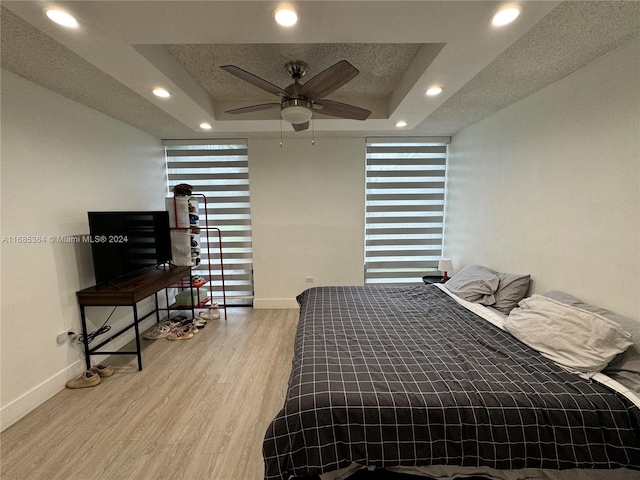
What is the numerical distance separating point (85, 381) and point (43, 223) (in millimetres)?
1412

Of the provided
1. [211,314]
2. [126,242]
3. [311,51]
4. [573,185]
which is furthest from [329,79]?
[211,314]

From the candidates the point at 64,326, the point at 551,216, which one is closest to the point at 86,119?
the point at 64,326

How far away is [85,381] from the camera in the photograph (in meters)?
2.26

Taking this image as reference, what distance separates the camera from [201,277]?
402 centimetres

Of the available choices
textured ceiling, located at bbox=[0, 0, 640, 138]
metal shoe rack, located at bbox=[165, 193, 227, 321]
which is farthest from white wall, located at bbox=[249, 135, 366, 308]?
textured ceiling, located at bbox=[0, 0, 640, 138]

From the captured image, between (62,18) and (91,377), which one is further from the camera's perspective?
(91,377)

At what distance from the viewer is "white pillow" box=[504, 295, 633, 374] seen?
142 centimetres

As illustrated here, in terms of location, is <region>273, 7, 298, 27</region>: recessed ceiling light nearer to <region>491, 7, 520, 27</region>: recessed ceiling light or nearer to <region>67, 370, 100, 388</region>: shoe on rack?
<region>491, 7, 520, 27</region>: recessed ceiling light

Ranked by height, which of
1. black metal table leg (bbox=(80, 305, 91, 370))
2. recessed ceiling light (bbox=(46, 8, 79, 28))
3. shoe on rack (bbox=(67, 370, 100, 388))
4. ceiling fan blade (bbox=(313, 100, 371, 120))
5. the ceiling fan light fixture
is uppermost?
recessed ceiling light (bbox=(46, 8, 79, 28))

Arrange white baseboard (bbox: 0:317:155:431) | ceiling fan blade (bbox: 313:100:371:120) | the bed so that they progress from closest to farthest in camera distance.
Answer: the bed, white baseboard (bbox: 0:317:155:431), ceiling fan blade (bbox: 313:100:371:120)

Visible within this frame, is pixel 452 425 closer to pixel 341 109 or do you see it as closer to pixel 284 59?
pixel 341 109

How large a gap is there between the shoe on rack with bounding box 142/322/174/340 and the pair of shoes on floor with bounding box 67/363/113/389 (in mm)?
641

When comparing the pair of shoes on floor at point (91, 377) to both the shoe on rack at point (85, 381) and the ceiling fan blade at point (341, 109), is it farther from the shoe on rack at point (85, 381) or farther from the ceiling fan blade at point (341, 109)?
the ceiling fan blade at point (341, 109)

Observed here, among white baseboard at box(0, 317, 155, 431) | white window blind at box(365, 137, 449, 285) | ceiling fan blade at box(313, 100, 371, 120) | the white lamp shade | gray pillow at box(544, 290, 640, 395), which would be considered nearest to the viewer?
gray pillow at box(544, 290, 640, 395)
